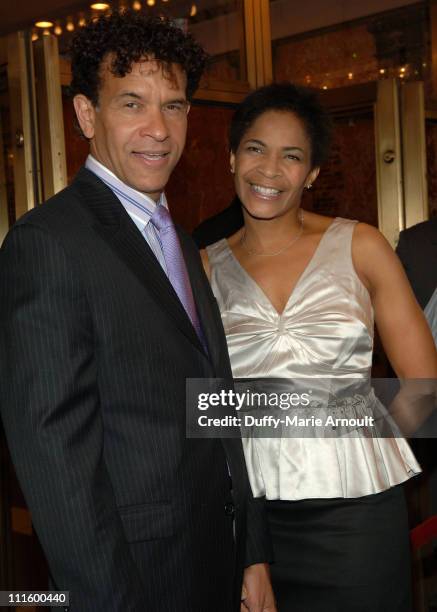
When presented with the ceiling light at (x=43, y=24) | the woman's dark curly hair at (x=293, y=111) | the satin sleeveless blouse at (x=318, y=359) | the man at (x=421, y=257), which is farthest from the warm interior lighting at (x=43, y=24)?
the satin sleeveless blouse at (x=318, y=359)

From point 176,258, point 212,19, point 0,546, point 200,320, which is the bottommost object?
point 0,546

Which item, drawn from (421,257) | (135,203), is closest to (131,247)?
(135,203)

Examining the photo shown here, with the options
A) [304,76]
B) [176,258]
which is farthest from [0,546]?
[304,76]

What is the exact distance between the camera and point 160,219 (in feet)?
5.57

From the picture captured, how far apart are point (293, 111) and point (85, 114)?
0.70m

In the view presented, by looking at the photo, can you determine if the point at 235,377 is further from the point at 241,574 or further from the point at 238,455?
the point at 241,574

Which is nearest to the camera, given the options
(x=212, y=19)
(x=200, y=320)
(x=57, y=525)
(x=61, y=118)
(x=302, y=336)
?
(x=57, y=525)

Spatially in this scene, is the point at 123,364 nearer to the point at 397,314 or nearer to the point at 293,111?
the point at 397,314

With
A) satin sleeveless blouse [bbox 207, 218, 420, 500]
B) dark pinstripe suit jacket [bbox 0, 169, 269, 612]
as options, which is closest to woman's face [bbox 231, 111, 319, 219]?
satin sleeveless blouse [bbox 207, 218, 420, 500]

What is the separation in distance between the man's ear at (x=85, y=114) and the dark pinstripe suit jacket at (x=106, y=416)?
137 millimetres

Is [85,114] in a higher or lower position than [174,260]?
higher

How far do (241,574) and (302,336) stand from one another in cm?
61

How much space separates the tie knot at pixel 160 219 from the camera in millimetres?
1683

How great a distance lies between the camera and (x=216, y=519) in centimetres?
162
